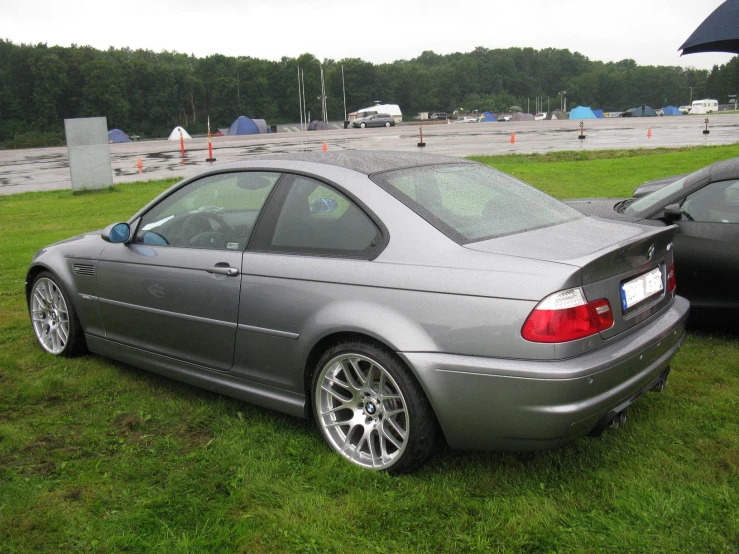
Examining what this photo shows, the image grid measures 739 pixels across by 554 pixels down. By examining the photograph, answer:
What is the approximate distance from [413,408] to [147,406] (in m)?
1.85

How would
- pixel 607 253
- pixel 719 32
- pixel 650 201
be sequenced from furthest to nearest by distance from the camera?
pixel 719 32 → pixel 650 201 → pixel 607 253

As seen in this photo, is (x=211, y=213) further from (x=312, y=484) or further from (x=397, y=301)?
(x=312, y=484)

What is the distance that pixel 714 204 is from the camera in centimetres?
502

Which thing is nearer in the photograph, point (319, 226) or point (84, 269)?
point (319, 226)

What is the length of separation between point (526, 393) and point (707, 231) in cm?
283

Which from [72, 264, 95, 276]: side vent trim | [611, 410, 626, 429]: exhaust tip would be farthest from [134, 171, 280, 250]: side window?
[611, 410, 626, 429]: exhaust tip

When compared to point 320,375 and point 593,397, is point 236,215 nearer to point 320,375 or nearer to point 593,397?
point 320,375

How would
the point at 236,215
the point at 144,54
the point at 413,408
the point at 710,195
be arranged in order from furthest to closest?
the point at 144,54, the point at 710,195, the point at 236,215, the point at 413,408

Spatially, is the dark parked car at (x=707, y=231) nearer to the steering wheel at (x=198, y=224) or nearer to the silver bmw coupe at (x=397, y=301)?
the silver bmw coupe at (x=397, y=301)

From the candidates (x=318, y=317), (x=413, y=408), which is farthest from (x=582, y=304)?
(x=318, y=317)

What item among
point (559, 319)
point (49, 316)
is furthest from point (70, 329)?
point (559, 319)

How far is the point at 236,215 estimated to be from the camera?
12.9 ft

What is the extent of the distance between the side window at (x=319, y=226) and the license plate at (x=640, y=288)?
43.0 inches

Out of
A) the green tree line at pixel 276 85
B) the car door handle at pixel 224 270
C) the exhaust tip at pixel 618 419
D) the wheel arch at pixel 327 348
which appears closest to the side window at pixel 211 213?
the car door handle at pixel 224 270
